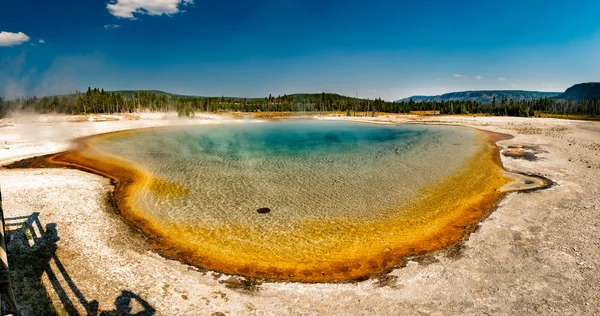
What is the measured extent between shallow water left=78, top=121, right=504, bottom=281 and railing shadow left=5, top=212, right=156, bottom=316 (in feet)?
10.2

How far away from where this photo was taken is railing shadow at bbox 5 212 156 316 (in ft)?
25.7

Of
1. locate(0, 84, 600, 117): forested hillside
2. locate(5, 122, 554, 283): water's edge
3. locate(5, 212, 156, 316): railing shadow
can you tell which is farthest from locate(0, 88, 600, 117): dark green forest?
locate(5, 212, 156, 316): railing shadow

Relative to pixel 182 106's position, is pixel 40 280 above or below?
below

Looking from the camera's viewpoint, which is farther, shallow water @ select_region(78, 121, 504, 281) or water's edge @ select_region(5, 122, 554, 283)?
shallow water @ select_region(78, 121, 504, 281)

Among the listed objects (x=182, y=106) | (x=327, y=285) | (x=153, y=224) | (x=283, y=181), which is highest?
(x=182, y=106)

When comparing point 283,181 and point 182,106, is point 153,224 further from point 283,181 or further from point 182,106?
point 182,106

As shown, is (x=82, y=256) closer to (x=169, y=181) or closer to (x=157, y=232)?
(x=157, y=232)

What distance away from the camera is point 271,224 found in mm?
14375

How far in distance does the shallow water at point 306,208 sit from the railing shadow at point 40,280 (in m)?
3.11

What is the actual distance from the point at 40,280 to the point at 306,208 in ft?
35.4

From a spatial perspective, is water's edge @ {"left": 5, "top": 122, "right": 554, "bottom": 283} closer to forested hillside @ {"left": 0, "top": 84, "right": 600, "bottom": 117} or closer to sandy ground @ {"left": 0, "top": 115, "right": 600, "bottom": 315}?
sandy ground @ {"left": 0, "top": 115, "right": 600, "bottom": 315}

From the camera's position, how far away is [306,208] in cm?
1636

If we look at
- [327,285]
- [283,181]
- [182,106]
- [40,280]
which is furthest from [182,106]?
[327,285]

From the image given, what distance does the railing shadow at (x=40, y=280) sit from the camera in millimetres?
7836
